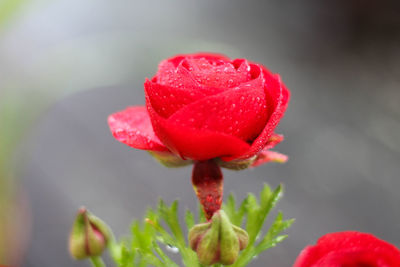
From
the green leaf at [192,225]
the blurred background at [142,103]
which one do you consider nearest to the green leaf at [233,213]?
the green leaf at [192,225]

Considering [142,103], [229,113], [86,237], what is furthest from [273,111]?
[142,103]

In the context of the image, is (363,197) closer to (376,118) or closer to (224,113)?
(376,118)

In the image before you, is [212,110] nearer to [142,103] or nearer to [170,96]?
[170,96]

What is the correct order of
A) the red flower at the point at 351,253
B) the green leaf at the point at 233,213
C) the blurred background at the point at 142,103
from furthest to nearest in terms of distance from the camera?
1. the blurred background at the point at 142,103
2. the green leaf at the point at 233,213
3. the red flower at the point at 351,253

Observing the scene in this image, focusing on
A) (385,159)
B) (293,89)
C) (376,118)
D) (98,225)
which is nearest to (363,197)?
(385,159)

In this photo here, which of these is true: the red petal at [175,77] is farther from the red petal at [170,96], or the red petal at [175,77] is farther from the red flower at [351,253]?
the red flower at [351,253]

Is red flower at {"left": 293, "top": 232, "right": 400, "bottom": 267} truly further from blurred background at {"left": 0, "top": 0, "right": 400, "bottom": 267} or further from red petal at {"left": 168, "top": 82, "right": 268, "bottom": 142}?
blurred background at {"left": 0, "top": 0, "right": 400, "bottom": 267}
